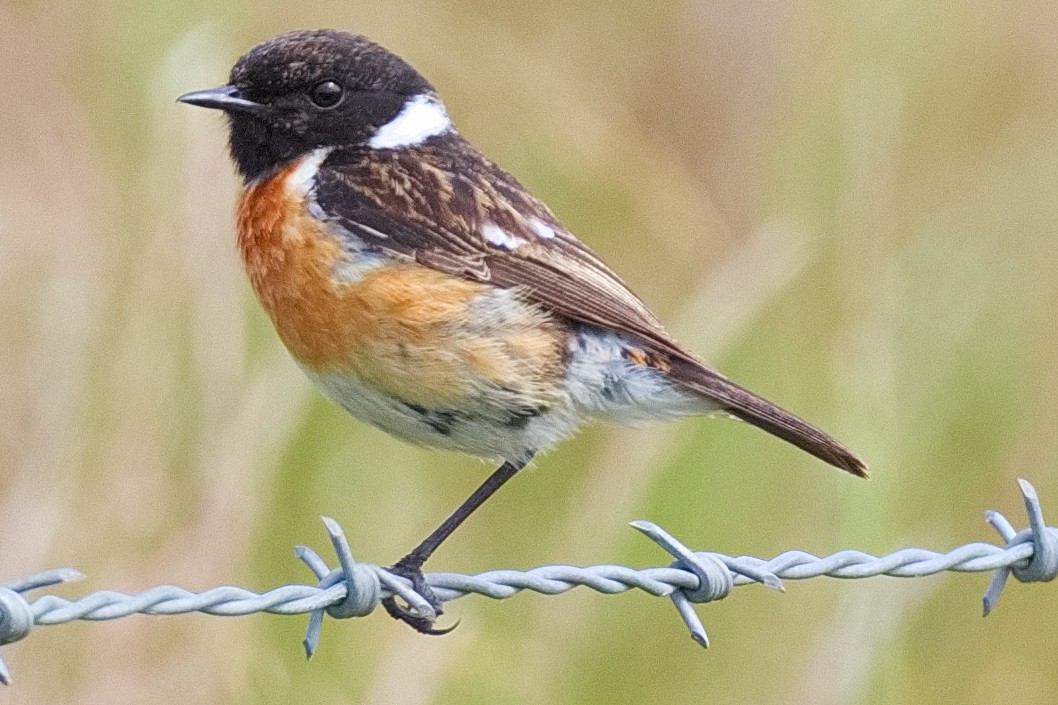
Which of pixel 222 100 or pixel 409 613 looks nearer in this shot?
pixel 409 613

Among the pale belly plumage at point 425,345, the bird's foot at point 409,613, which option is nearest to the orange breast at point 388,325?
the pale belly plumage at point 425,345

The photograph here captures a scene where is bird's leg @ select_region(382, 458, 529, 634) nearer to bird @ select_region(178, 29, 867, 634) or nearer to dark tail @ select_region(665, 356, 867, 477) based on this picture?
bird @ select_region(178, 29, 867, 634)

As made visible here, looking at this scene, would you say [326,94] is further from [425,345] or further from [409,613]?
[409,613]

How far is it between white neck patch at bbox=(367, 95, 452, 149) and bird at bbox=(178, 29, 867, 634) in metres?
0.06

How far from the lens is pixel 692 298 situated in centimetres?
517

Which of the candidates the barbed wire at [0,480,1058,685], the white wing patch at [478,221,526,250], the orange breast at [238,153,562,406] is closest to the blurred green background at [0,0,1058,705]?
the orange breast at [238,153,562,406]

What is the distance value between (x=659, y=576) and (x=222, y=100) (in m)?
1.67

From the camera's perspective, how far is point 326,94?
4.32 metres

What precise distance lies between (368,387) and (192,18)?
1.20 metres

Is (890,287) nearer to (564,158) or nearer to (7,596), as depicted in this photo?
(564,158)

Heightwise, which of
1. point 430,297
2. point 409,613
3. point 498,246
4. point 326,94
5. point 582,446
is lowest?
point 409,613

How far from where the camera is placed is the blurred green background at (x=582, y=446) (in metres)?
4.13

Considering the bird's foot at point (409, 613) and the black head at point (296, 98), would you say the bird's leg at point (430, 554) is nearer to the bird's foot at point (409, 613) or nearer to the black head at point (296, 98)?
the bird's foot at point (409, 613)

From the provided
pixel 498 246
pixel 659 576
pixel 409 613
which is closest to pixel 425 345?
pixel 498 246
